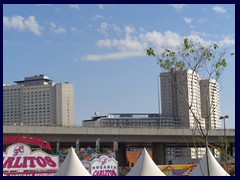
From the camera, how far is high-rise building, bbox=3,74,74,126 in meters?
145

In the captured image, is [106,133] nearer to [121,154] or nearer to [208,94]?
[121,154]

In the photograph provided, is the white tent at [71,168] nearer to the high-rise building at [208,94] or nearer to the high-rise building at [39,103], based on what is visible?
the high-rise building at [208,94]

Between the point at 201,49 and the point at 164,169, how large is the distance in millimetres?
16274

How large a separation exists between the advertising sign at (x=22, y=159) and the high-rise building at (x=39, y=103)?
406 ft

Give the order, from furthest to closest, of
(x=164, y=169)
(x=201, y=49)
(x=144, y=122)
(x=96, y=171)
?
(x=144, y=122) < (x=164, y=169) < (x=96, y=171) < (x=201, y=49)

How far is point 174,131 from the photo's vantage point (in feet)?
189

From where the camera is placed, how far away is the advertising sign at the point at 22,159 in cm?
1953

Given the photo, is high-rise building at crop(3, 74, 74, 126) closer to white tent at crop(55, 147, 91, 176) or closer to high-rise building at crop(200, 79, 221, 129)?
high-rise building at crop(200, 79, 221, 129)

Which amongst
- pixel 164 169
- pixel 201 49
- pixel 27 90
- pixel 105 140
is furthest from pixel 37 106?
pixel 201 49

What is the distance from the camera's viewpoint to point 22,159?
19.6m

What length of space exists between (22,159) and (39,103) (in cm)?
12801

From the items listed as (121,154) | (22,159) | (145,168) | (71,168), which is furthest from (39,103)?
(22,159)

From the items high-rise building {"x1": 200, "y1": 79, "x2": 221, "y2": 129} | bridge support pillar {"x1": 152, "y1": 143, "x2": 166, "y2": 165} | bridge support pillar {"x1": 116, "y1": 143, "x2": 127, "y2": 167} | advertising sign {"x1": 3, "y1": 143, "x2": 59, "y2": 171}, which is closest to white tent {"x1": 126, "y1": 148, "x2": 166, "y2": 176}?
high-rise building {"x1": 200, "y1": 79, "x2": 221, "y2": 129}

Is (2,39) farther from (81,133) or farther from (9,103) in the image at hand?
(9,103)
